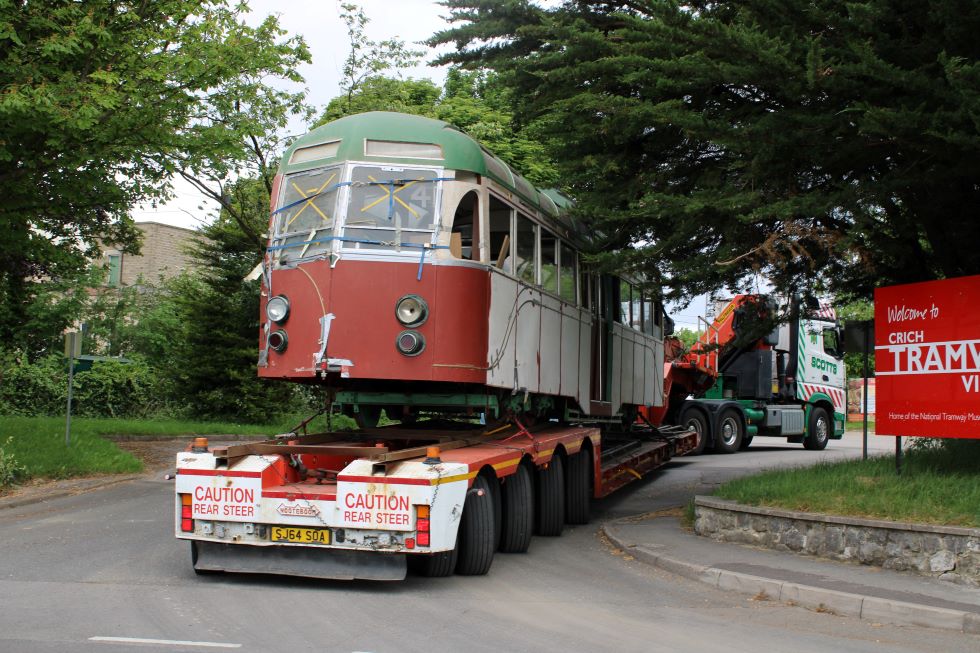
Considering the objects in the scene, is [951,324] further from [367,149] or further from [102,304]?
[102,304]

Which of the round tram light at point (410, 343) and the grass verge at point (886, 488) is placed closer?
the round tram light at point (410, 343)

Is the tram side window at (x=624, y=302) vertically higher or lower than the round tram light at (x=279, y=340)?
higher

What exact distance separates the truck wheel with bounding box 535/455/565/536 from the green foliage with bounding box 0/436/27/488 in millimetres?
7516

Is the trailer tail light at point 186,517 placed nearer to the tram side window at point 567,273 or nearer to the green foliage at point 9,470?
the tram side window at point 567,273

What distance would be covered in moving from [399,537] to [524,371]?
3199mm

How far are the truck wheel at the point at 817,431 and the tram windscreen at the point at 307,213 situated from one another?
61.8 feet

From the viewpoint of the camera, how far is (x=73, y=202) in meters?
15.2

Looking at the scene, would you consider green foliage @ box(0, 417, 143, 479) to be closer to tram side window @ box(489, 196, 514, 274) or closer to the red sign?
tram side window @ box(489, 196, 514, 274)

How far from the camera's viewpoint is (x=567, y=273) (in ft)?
41.2

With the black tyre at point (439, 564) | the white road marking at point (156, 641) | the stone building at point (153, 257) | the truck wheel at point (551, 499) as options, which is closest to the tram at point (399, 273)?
the truck wheel at point (551, 499)

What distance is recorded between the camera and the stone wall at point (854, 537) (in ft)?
28.0

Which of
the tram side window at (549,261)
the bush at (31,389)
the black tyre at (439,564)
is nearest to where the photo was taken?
the black tyre at (439,564)

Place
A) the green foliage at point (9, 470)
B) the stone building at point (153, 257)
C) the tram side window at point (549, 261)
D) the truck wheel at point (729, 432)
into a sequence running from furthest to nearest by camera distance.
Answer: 1. the stone building at point (153, 257)
2. the truck wheel at point (729, 432)
3. the green foliage at point (9, 470)
4. the tram side window at point (549, 261)

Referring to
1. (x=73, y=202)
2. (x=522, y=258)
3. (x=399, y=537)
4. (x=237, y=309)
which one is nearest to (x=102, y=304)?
(x=237, y=309)
